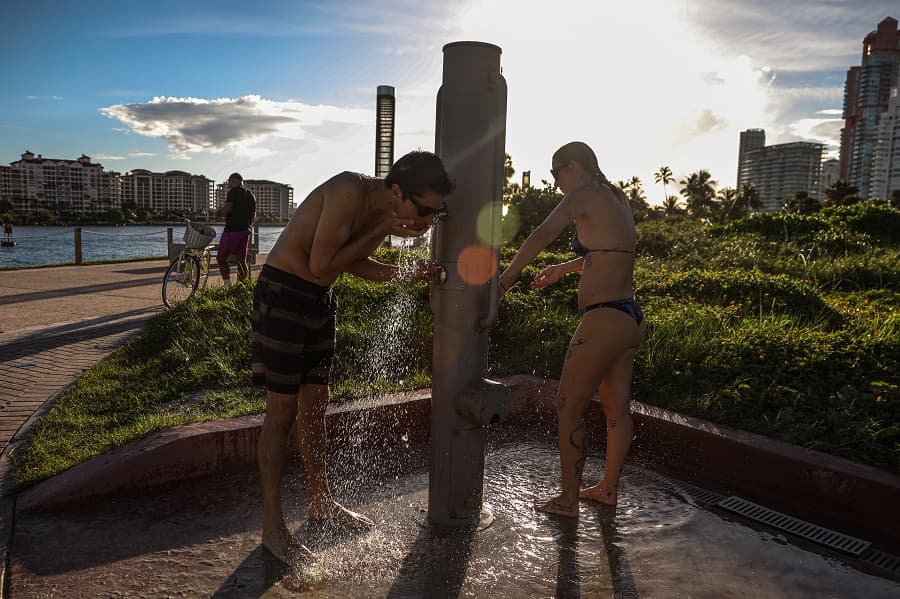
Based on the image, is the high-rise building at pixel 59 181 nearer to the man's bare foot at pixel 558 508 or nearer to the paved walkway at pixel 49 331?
the paved walkway at pixel 49 331

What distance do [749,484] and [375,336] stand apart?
3190 millimetres

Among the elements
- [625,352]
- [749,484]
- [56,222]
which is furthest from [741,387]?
[56,222]

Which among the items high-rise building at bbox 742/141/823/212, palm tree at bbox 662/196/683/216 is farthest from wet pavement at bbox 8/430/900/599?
high-rise building at bbox 742/141/823/212

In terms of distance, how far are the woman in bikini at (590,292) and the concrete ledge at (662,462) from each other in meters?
0.78

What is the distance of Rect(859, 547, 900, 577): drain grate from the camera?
8.79ft

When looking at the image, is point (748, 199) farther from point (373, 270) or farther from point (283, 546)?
point (283, 546)

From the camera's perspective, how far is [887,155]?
464 feet

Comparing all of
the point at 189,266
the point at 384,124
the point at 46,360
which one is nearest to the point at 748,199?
the point at 384,124

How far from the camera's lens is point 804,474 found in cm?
326

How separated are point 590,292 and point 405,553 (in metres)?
1.43

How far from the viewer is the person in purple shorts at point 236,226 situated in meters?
8.88

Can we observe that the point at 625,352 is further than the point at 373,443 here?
No

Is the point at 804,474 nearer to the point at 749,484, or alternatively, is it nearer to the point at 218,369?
the point at 749,484

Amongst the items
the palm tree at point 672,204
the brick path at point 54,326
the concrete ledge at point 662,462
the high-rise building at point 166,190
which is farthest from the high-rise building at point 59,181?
the concrete ledge at point 662,462
